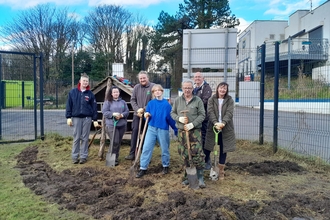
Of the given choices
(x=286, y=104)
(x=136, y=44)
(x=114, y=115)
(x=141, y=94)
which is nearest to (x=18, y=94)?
(x=114, y=115)

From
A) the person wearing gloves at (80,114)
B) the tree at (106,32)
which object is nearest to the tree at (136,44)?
the tree at (106,32)

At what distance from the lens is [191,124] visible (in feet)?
13.4

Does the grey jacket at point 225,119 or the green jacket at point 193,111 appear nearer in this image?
the green jacket at point 193,111

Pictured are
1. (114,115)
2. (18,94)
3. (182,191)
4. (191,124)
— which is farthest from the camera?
(18,94)

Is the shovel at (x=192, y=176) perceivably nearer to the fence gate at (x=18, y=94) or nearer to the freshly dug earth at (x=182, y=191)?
the freshly dug earth at (x=182, y=191)

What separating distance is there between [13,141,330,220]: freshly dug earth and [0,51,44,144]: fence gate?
251cm

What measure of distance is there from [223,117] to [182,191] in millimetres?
1374

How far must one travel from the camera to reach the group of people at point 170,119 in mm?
4211

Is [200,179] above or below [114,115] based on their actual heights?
below

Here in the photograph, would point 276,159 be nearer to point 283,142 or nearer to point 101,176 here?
point 283,142

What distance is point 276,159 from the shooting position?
19.2ft

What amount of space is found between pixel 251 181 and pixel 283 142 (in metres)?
2.60

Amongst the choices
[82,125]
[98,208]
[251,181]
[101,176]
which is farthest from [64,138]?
[251,181]

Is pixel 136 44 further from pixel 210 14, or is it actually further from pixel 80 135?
pixel 80 135
